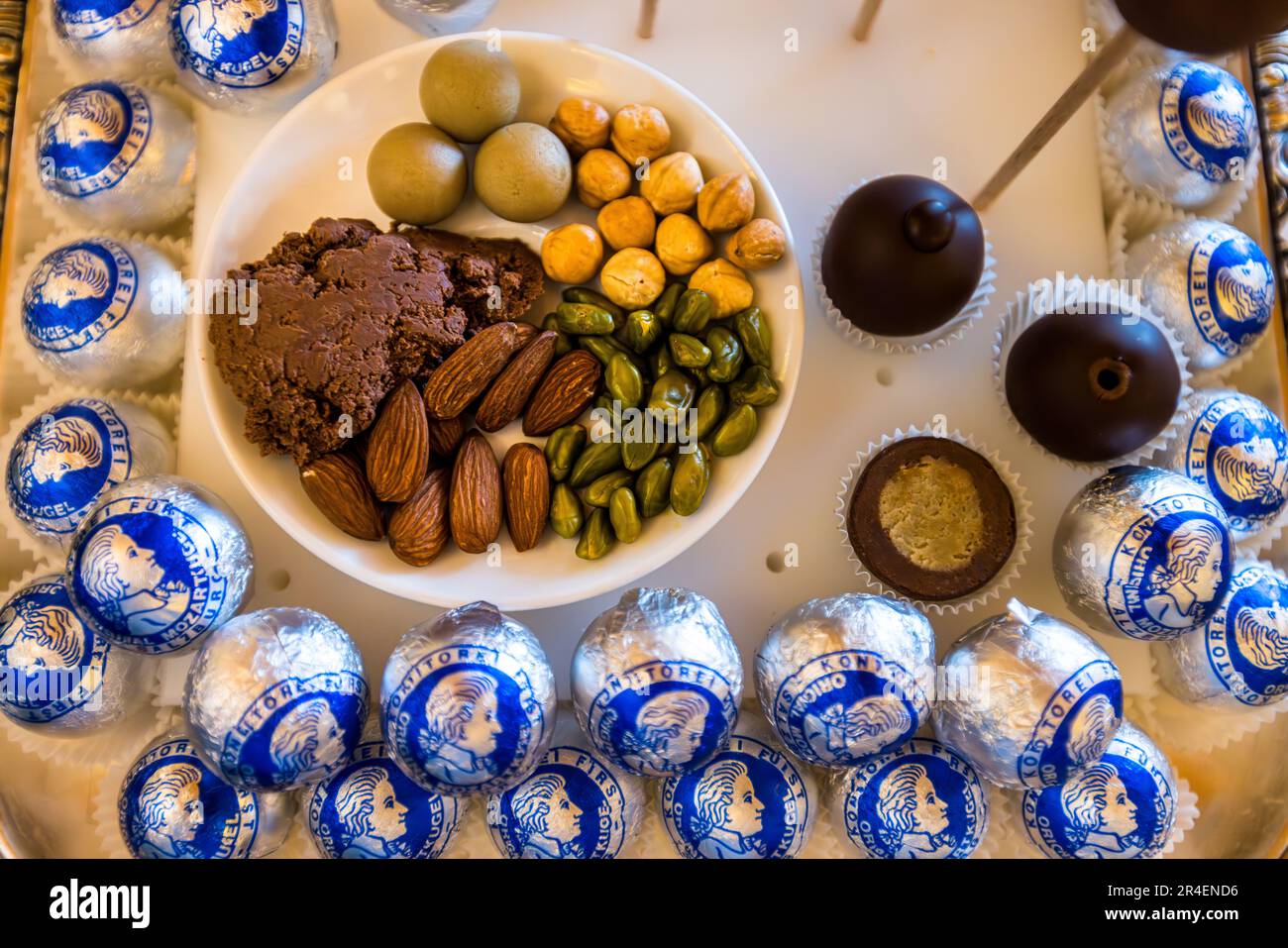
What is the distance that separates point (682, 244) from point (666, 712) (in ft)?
1.48

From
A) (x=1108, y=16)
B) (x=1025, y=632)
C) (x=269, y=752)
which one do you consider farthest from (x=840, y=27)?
(x=269, y=752)

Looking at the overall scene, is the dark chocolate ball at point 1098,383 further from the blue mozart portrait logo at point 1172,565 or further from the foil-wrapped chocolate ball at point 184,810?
the foil-wrapped chocolate ball at point 184,810

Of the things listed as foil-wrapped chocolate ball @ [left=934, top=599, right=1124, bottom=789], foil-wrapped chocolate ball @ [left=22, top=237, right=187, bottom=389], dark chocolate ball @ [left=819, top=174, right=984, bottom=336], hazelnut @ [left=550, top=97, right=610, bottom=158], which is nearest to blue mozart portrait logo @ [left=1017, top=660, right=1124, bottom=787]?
foil-wrapped chocolate ball @ [left=934, top=599, right=1124, bottom=789]

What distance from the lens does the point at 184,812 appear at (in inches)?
31.0

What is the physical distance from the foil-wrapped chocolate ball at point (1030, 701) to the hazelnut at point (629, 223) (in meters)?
0.50

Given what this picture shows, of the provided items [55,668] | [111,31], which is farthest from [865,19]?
[55,668]

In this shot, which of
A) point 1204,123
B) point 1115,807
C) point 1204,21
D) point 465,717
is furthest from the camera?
point 1204,123

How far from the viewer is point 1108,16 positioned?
1.04 meters

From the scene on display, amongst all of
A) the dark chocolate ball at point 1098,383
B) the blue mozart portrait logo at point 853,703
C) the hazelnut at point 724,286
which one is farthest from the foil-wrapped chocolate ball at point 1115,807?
the hazelnut at point 724,286

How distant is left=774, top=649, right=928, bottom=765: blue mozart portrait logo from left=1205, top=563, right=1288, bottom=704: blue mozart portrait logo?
0.32 meters

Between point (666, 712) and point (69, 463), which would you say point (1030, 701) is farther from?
point (69, 463)

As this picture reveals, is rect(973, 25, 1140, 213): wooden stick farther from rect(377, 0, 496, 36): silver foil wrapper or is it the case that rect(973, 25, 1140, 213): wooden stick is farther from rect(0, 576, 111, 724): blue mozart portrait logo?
rect(0, 576, 111, 724): blue mozart portrait logo
